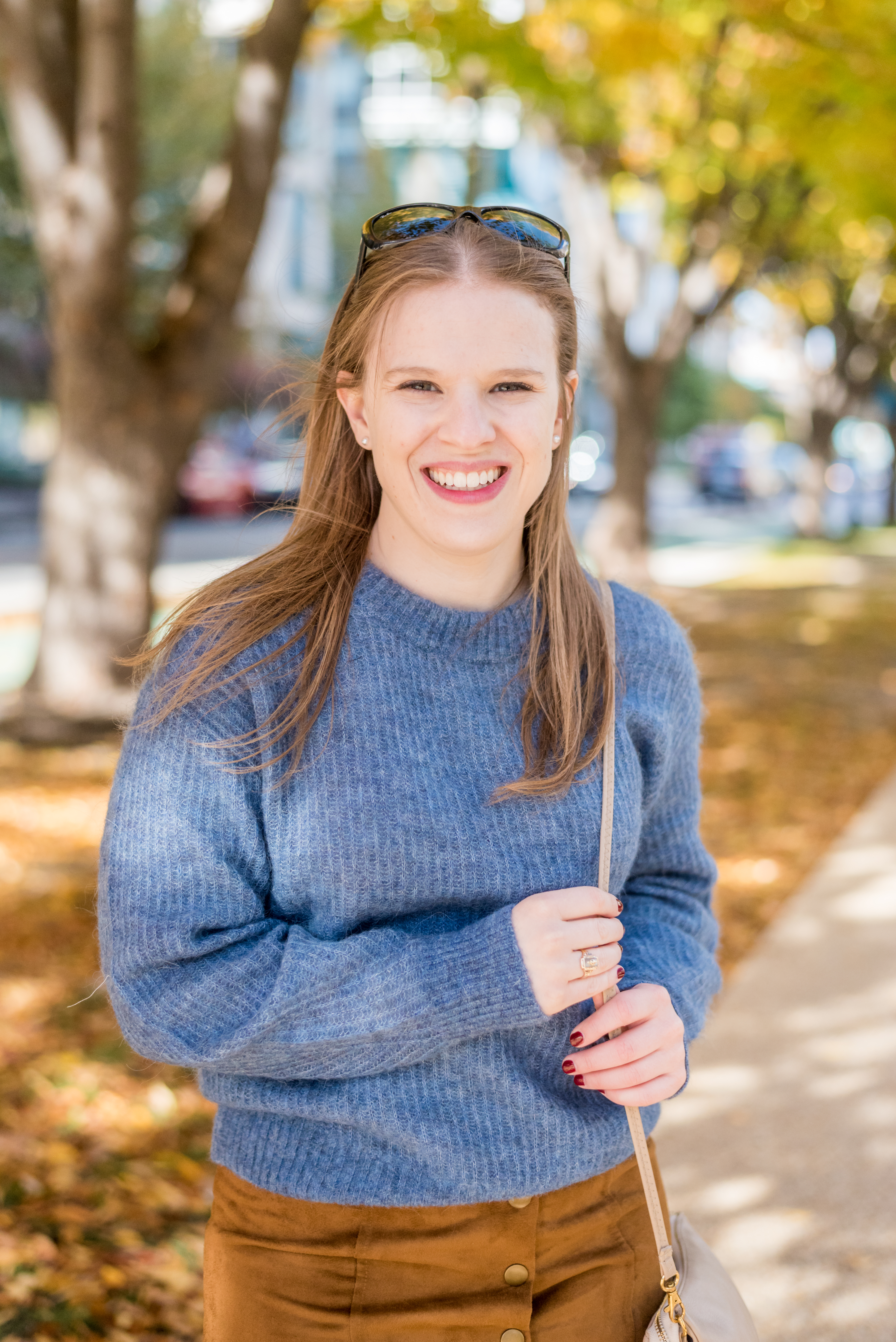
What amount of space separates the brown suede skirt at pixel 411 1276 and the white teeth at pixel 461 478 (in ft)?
3.17

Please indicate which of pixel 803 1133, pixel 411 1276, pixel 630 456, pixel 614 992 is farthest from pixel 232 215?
pixel 630 456

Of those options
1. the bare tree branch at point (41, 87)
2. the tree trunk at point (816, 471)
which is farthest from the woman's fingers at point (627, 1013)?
the tree trunk at point (816, 471)

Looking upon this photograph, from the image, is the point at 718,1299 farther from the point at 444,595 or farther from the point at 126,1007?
the point at 444,595

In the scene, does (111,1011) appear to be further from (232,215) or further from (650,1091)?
(232,215)

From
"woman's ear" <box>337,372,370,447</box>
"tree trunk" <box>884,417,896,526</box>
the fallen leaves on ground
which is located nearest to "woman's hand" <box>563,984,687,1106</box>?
"woman's ear" <box>337,372,370,447</box>

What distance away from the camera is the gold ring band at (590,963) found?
164 cm

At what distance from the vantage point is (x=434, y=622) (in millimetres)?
1845

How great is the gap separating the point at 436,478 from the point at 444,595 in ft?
0.58

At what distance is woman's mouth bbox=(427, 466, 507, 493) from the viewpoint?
179cm

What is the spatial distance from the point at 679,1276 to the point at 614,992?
0.41m

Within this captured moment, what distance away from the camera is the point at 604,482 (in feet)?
125

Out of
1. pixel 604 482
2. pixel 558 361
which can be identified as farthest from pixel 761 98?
pixel 604 482

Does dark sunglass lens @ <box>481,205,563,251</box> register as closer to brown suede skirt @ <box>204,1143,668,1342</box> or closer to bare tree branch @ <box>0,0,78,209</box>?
brown suede skirt @ <box>204,1143,668,1342</box>

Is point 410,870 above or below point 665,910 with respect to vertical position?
above
